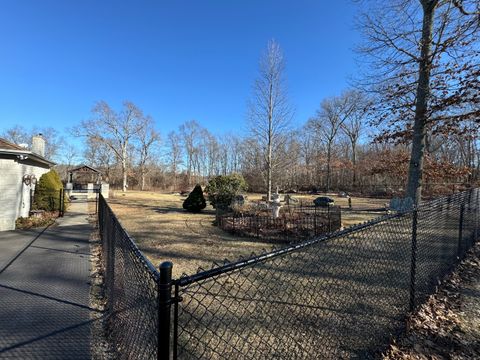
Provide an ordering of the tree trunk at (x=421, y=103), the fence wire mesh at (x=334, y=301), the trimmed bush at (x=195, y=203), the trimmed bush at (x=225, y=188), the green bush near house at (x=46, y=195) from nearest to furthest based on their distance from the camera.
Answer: the fence wire mesh at (x=334, y=301)
the tree trunk at (x=421, y=103)
the green bush near house at (x=46, y=195)
the trimmed bush at (x=225, y=188)
the trimmed bush at (x=195, y=203)

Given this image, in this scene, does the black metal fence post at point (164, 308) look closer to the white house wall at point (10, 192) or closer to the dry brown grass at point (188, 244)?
the dry brown grass at point (188, 244)

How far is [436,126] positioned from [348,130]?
40.6 m

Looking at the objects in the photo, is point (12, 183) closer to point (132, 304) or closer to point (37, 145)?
point (37, 145)

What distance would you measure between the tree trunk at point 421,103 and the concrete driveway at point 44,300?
866 centimetres

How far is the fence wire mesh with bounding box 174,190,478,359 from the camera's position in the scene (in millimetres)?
2629

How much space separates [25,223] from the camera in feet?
29.8

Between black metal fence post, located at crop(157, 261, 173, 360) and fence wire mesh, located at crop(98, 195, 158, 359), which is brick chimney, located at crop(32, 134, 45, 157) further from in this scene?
black metal fence post, located at crop(157, 261, 173, 360)

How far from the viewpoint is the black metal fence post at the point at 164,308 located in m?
1.19

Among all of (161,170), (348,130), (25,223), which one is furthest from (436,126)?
(161,170)

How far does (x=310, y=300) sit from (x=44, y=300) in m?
3.66

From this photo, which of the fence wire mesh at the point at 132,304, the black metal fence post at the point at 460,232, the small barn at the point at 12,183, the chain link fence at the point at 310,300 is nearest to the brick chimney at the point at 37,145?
the small barn at the point at 12,183

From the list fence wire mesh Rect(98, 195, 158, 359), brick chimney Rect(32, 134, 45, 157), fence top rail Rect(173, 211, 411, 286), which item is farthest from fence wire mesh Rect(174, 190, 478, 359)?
brick chimney Rect(32, 134, 45, 157)

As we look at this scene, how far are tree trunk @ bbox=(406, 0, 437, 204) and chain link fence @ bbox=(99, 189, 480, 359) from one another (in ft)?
11.2

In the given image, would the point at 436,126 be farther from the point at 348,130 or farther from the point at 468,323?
the point at 348,130
